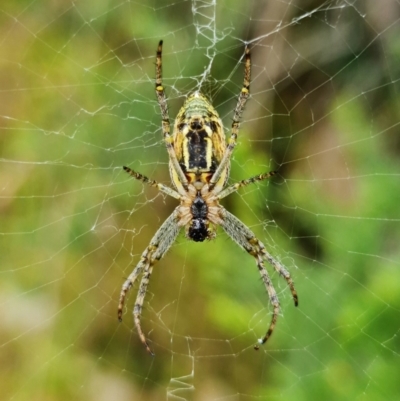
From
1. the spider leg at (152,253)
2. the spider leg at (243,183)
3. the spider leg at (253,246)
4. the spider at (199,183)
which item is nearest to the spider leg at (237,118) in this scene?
the spider at (199,183)

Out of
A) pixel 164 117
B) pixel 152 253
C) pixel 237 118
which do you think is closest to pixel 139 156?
pixel 152 253

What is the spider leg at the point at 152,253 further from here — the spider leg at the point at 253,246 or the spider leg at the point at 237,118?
the spider leg at the point at 237,118

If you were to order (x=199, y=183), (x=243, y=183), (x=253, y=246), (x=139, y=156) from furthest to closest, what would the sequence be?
(x=139, y=156), (x=253, y=246), (x=199, y=183), (x=243, y=183)

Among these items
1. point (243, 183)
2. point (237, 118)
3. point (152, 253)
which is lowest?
point (152, 253)

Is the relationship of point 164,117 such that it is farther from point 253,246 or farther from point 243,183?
point 253,246

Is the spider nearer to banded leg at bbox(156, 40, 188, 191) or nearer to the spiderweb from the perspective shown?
banded leg at bbox(156, 40, 188, 191)

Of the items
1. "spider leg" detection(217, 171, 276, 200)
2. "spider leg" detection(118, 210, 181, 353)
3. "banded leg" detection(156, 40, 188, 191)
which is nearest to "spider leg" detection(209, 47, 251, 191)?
"spider leg" detection(217, 171, 276, 200)
